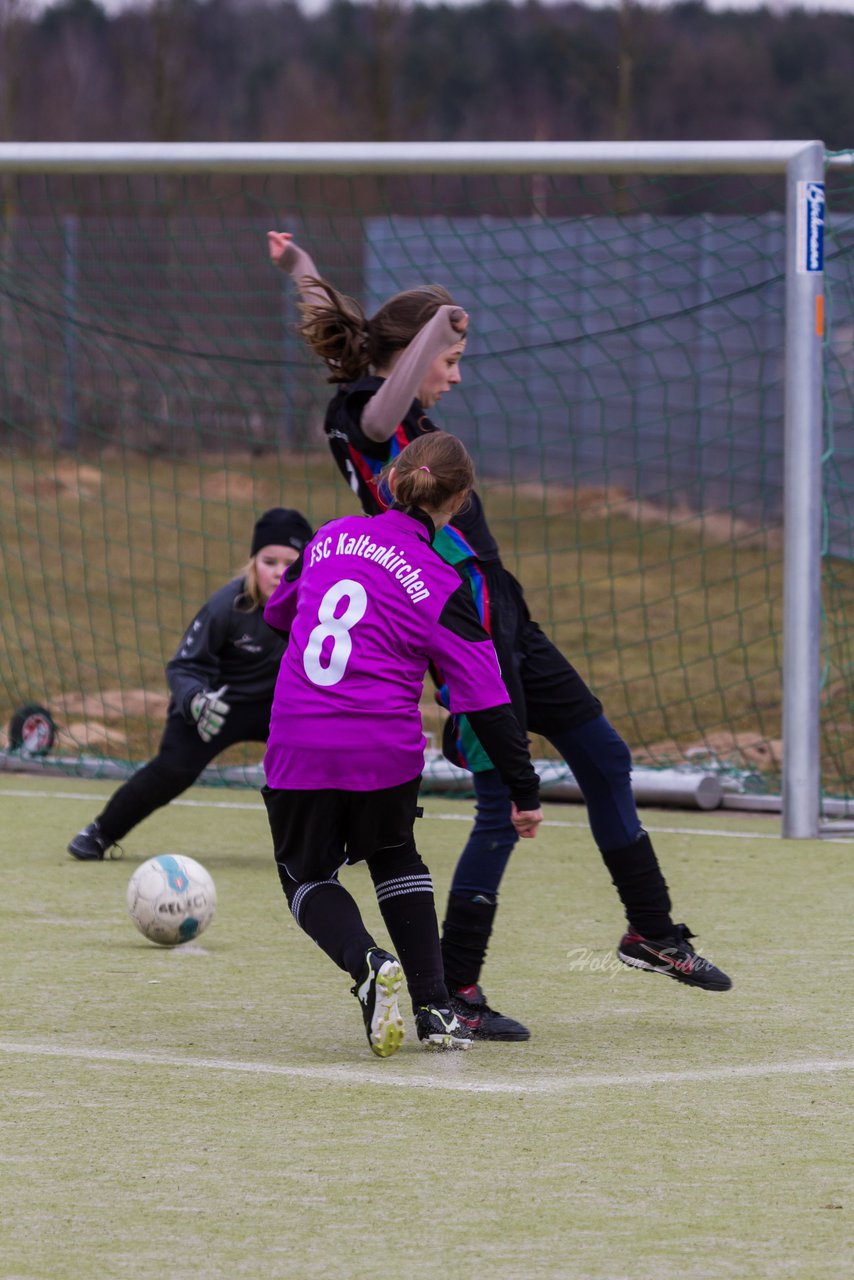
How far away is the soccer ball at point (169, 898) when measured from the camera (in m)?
5.52

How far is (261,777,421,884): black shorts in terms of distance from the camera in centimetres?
441

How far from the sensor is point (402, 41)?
1280 inches

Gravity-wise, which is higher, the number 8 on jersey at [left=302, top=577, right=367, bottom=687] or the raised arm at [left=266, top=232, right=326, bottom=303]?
the raised arm at [left=266, top=232, right=326, bottom=303]

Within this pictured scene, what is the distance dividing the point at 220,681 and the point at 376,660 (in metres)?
2.90

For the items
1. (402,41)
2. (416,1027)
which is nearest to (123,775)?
(416,1027)

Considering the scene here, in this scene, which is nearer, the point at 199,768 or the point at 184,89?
the point at 199,768

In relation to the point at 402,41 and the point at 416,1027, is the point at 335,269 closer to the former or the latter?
the point at 416,1027

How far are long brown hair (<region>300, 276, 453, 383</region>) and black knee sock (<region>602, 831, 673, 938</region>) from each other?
51.9 inches

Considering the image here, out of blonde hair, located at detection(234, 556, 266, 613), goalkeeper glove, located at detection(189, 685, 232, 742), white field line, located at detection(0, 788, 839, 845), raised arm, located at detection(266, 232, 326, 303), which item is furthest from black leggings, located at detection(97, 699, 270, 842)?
raised arm, located at detection(266, 232, 326, 303)

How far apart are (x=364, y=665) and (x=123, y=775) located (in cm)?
491

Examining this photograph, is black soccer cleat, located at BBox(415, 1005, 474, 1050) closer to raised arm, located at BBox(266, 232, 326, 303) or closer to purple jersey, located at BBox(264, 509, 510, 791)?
purple jersey, located at BBox(264, 509, 510, 791)

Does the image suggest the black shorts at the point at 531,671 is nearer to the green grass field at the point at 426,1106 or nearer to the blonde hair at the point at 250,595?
the green grass field at the point at 426,1106

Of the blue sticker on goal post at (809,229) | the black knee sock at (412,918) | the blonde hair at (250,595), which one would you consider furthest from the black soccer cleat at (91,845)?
the blue sticker on goal post at (809,229)

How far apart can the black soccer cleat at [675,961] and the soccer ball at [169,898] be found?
1.28 meters
